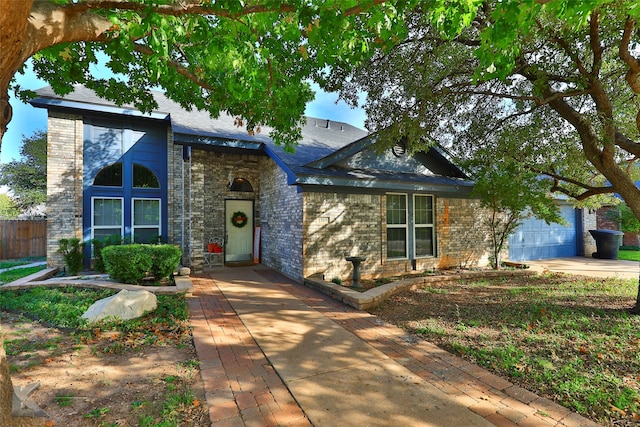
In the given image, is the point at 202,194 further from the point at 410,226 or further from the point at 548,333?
the point at 548,333

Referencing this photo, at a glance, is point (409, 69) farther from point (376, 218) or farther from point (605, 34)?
point (376, 218)

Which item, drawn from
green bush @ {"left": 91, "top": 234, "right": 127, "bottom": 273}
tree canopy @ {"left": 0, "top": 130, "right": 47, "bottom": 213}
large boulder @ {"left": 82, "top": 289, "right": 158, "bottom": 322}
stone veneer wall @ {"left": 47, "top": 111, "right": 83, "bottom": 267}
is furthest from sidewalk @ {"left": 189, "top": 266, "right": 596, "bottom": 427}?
tree canopy @ {"left": 0, "top": 130, "right": 47, "bottom": 213}

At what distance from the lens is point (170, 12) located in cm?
304

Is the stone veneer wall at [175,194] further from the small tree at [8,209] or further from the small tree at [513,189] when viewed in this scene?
the small tree at [8,209]

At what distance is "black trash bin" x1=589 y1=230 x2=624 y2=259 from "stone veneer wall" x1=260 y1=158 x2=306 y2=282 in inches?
576

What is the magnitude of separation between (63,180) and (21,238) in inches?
247

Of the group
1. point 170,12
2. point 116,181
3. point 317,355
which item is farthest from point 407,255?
point 116,181

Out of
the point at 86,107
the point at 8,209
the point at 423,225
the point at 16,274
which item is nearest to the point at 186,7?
the point at 86,107

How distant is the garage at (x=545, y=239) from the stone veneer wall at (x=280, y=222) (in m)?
9.95

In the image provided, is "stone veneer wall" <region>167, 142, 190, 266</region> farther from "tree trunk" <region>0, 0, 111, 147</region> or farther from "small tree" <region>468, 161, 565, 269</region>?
"small tree" <region>468, 161, 565, 269</region>

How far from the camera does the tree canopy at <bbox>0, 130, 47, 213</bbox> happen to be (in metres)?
20.3

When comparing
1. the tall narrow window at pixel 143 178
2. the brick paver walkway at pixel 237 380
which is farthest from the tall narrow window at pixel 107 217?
the brick paver walkway at pixel 237 380

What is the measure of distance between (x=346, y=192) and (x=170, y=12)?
587 centimetres

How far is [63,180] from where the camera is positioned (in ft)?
29.6
